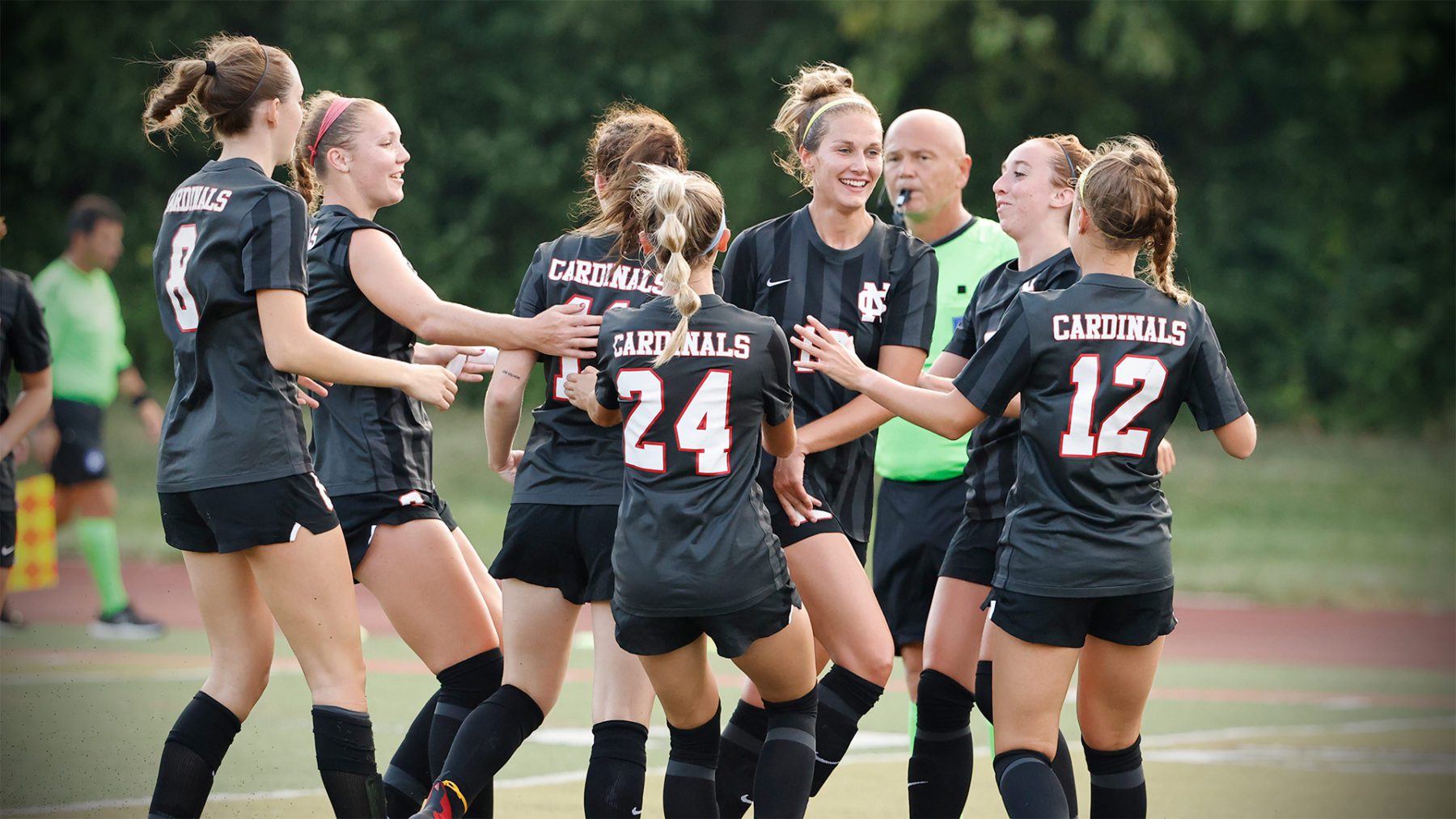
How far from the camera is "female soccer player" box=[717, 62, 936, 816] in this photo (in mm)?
4434

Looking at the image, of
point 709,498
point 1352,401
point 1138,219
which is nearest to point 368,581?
point 709,498

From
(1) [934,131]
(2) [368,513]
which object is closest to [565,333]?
(2) [368,513]

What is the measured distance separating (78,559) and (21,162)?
37.6 feet

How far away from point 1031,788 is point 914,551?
135cm

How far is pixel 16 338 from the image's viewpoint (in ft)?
17.1

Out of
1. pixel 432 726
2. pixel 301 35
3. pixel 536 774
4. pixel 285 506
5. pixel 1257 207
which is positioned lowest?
pixel 536 774

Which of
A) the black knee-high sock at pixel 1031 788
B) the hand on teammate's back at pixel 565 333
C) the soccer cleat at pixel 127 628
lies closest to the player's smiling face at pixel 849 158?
the hand on teammate's back at pixel 565 333

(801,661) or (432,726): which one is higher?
(801,661)

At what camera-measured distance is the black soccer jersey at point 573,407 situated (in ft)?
13.7

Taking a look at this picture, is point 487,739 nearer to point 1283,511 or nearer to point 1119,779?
point 1119,779

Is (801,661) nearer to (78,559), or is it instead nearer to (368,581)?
(368,581)

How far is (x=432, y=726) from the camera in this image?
443 centimetres

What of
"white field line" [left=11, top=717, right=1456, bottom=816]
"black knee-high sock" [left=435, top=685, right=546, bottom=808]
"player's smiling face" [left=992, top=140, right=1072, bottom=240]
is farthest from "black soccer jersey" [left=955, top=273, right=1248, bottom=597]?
"white field line" [left=11, top=717, right=1456, bottom=816]

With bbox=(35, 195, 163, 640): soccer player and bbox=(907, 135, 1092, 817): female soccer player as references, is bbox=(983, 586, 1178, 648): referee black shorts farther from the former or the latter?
bbox=(35, 195, 163, 640): soccer player
